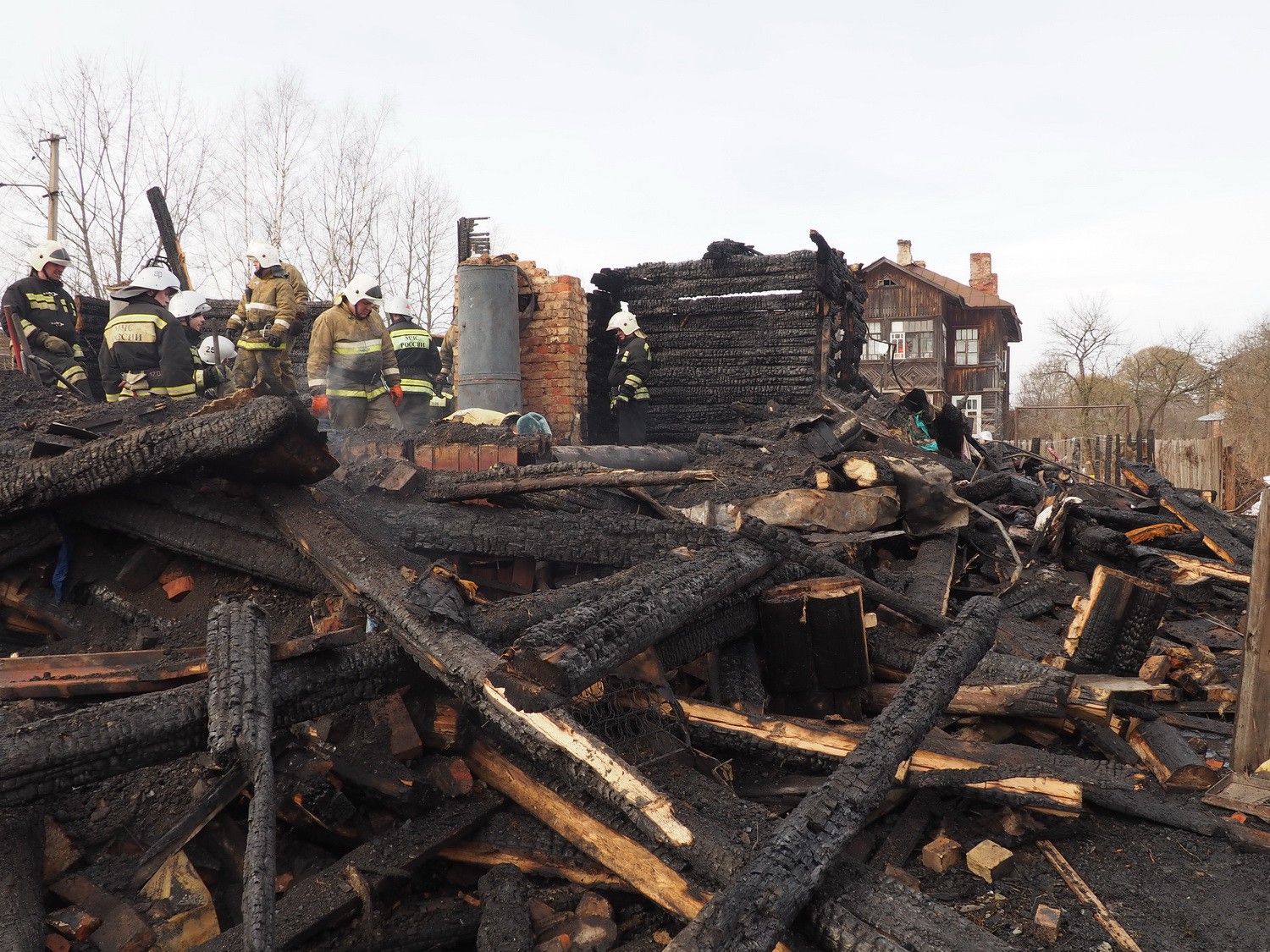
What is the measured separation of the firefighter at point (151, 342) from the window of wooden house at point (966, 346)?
36521 mm

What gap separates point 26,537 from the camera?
369cm

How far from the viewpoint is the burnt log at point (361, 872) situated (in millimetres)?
2223

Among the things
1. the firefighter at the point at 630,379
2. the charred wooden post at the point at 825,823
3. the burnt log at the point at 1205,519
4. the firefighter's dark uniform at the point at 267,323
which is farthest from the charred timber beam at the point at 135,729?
the firefighter at the point at 630,379

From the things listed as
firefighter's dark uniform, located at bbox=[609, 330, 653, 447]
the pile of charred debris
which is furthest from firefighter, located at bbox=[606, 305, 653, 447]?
the pile of charred debris

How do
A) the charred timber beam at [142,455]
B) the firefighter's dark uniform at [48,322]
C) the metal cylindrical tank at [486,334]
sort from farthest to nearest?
the metal cylindrical tank at [486,334] < the firefighter's dark uniform at [48,322] < the charred timber beam at [142,455]

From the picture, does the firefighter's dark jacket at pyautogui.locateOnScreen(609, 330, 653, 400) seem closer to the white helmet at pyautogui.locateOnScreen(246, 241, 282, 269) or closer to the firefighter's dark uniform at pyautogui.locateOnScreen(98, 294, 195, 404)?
the white helmet at pyautogui.locateOnScreen(246, 241, 282, 269)

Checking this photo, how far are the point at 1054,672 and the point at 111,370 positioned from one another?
27.5ft

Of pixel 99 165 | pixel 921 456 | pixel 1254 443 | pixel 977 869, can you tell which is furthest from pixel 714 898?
pixel 99 165

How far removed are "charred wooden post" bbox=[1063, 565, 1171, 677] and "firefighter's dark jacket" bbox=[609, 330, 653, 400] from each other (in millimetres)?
6754

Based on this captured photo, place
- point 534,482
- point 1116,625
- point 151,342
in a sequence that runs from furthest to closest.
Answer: point 151,342 → point 534,482 → point 1116,625

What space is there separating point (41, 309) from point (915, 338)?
3345cm

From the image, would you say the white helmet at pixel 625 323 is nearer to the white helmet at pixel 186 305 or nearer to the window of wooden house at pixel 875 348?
the white helmet at pixel 186 305

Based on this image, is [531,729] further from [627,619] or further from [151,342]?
[151,342]

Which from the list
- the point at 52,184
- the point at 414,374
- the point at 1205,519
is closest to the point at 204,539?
the point at 414,374
